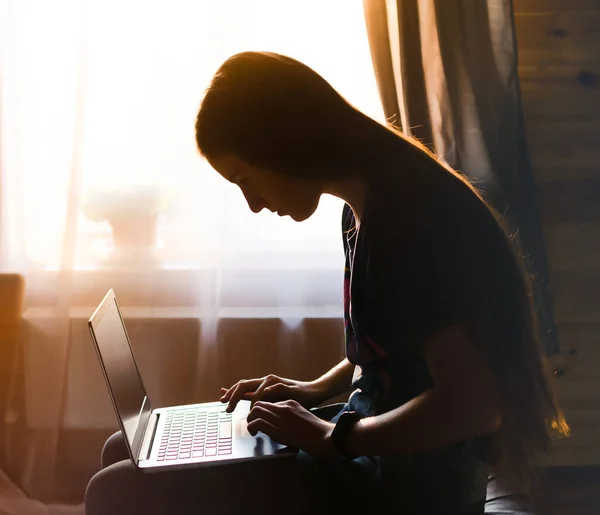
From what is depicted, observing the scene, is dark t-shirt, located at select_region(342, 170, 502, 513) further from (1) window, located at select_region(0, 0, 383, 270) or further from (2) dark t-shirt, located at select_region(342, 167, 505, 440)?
(1) window, located at select_region(0, 0, 383, 270)

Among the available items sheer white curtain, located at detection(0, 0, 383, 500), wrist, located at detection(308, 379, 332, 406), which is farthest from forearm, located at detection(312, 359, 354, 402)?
sheer white curtain, located at detection(0, 0, 383, 500)

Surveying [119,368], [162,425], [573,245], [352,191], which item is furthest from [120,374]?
[573,245]

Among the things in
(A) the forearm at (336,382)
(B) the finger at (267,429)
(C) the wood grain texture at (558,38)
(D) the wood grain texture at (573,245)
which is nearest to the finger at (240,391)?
(A) the forearm at (336,382)

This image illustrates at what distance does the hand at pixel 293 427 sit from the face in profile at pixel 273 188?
292 millimetres

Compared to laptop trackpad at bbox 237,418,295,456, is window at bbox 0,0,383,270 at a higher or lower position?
higher

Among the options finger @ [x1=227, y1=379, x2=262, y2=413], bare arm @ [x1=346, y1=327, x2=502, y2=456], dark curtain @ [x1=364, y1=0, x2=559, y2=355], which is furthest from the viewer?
dark curtain @ [x1=364, y1=0, x2=559, y2=355]

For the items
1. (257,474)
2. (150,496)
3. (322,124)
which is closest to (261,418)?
(257,474)

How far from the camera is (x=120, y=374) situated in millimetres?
1053

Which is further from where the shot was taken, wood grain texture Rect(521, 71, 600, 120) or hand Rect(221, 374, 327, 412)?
wood grain texture Rect(521, 71, 600, 120)

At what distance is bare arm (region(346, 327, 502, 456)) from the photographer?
0.75m

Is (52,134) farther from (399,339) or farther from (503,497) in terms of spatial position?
(503,497)

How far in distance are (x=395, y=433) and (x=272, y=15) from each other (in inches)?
41.6

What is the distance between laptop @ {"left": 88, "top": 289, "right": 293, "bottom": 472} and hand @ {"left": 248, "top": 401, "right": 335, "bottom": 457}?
0.03m

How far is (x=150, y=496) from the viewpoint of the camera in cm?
82
